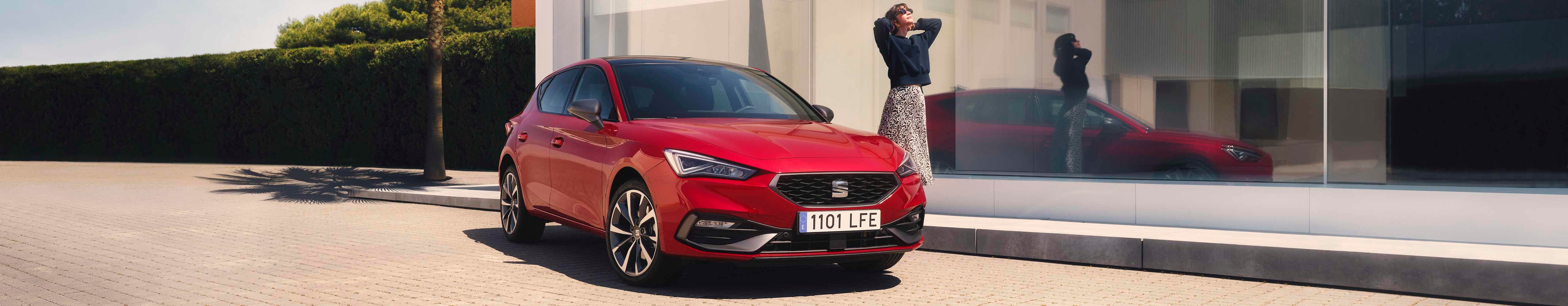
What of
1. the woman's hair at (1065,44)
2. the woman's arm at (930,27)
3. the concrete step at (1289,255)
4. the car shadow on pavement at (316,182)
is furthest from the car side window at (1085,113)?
the car shadow on pavement at (316,182)

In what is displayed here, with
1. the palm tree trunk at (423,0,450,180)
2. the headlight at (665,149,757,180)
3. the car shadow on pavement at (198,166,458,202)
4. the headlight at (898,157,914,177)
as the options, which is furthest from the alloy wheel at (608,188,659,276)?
the palm tree trunk at (423,0,450,180)

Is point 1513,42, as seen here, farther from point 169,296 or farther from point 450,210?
point 450,210

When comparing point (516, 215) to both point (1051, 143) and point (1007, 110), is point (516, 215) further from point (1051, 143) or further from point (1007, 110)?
point (1051, 143)

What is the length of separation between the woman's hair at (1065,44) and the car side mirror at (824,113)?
326 cm

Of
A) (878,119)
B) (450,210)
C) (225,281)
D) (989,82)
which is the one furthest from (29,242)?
(989,82)

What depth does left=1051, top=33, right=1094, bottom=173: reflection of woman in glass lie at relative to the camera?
899 centimetres

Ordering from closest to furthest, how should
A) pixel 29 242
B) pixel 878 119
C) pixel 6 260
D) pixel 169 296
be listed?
pixel 169 296 → pixel 6 260 → pixel 29 242 → pixel 878 119

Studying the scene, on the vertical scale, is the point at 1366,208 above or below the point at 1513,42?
below

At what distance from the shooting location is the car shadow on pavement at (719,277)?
18.2 feet

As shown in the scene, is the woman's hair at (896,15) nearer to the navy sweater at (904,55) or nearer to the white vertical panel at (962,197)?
the navy sweater at (904,55)

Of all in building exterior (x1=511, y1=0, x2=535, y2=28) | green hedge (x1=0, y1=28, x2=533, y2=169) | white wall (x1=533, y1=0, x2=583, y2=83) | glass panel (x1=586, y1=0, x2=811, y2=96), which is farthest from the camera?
building exterior (x1=511, y1=0, x2=535, y2=28)

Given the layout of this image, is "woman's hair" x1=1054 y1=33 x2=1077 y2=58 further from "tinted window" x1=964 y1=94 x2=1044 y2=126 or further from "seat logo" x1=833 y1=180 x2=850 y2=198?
"seat logo" x1=833 y1=180 x2=850 y2=198

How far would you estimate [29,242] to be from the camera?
25.5ft

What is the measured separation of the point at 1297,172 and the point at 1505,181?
128 cm
